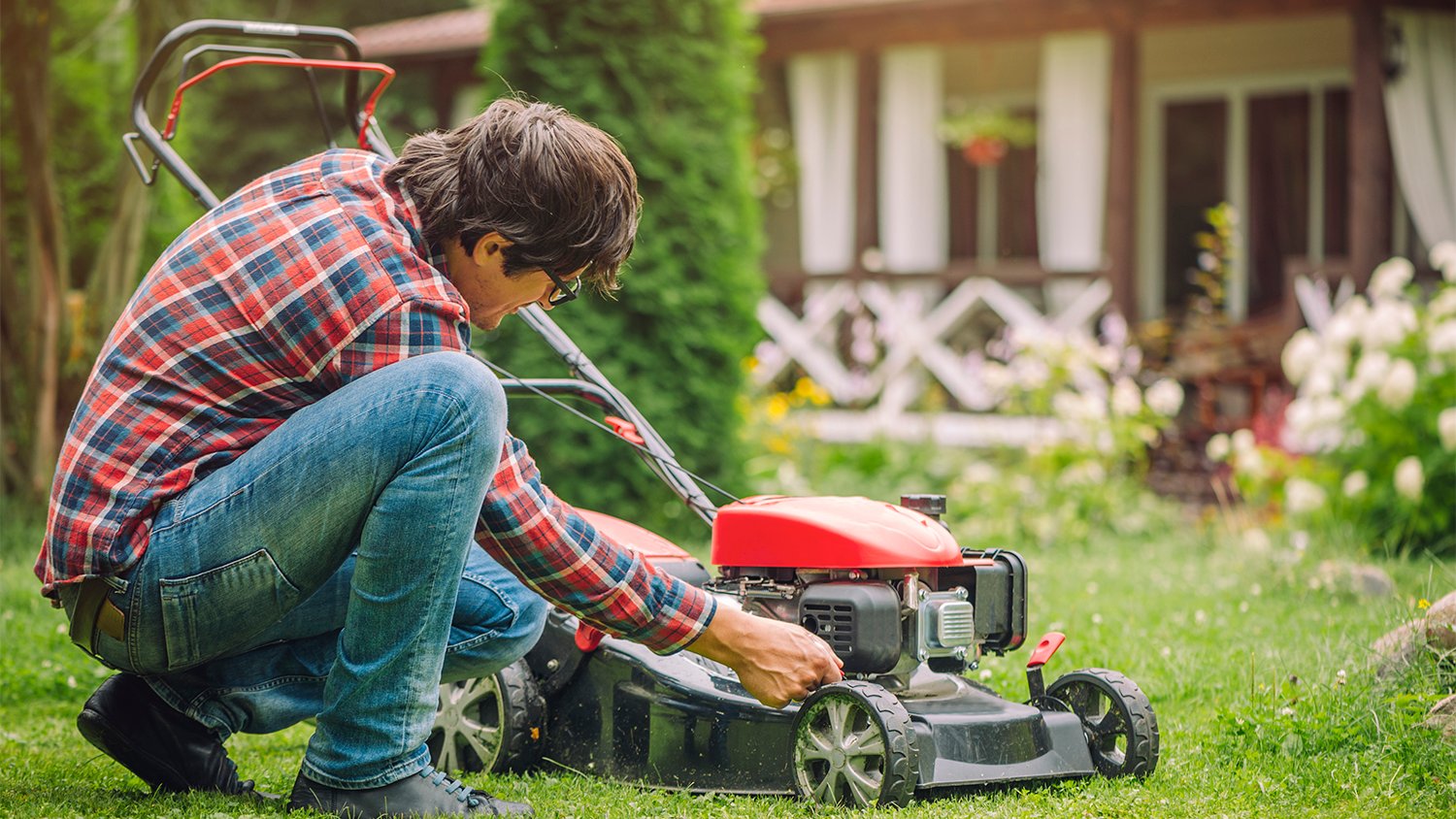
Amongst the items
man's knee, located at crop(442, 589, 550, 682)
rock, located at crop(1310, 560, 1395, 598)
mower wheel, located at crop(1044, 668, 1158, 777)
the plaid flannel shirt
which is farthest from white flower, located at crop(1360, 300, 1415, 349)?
the plaid flannel shirt

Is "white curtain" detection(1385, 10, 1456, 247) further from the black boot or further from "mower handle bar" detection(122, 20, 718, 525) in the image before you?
the black boot

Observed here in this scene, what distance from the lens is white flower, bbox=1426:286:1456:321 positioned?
6035 millimetres

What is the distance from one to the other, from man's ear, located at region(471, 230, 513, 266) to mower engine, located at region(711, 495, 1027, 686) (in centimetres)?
64

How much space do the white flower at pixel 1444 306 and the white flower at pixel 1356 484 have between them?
0.69m

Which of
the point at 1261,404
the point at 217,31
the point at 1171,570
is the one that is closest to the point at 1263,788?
the point at 217,31

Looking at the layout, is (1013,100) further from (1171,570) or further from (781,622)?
(781,622)


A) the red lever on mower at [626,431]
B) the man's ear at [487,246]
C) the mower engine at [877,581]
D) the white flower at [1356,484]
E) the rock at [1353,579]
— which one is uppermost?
the man's ear at [487,246]

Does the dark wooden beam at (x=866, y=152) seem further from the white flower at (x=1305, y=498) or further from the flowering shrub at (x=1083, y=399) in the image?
the white flower at (x=1305, y=498)

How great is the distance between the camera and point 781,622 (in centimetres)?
262

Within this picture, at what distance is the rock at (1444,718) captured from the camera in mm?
3002

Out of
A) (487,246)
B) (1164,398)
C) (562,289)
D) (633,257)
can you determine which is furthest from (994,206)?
(487,246)

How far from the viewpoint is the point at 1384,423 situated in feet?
20.0

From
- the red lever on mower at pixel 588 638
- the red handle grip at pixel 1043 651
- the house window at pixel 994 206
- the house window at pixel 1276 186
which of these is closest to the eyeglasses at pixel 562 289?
the red lever on mower at pixel 588 638

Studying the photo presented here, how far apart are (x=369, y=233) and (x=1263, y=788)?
1809mm
